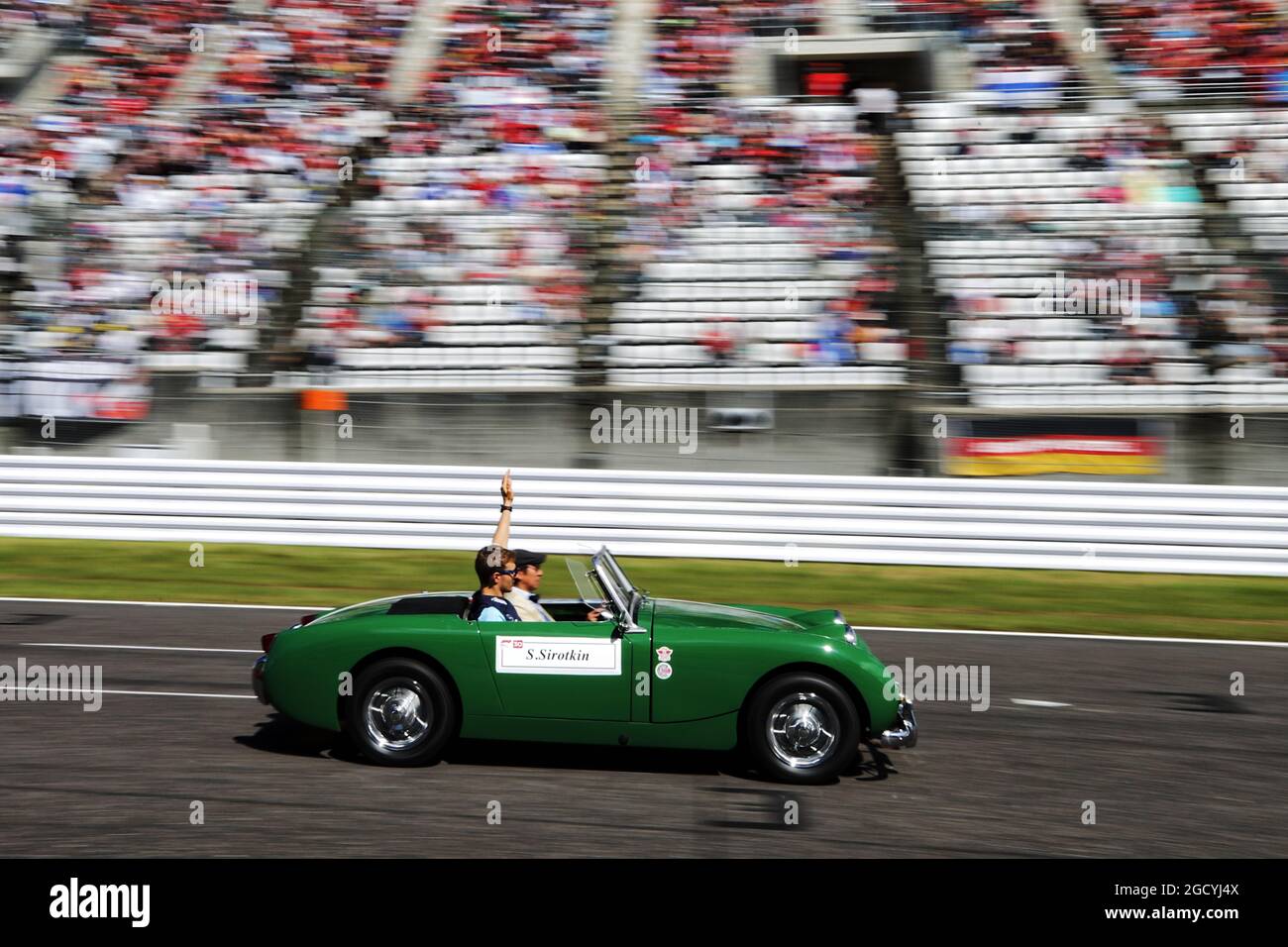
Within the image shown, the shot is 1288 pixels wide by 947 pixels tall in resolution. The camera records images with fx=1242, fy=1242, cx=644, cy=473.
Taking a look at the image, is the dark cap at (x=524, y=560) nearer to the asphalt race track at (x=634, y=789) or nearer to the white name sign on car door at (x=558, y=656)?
the white name sign on car door at (x=558, y=656)

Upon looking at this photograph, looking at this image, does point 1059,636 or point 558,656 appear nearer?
point 558,656

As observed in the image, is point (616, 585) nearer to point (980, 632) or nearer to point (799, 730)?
point (799, 730)

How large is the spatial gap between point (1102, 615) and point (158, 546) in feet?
28.3

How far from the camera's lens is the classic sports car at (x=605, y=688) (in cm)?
550

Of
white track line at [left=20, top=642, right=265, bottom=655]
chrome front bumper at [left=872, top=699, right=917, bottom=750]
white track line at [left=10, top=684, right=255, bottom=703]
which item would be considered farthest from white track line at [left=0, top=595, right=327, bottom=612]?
chrome front bumper at [left=872, top=699, right=917, bottom=750]

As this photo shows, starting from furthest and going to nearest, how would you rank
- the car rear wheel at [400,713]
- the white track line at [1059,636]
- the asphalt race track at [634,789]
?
the white track line at [1059,636]
the car rear wheel at [400,713]
the asphalt race track at [634,789]

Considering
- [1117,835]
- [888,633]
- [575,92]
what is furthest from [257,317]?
[1117,835]

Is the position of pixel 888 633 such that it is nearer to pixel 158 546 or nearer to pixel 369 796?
pixel 369 796

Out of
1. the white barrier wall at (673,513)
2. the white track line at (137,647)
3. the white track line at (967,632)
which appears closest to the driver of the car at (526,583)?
the white track line at (137,647)

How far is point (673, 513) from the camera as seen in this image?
38.8ft

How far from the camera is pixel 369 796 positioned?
5.22m

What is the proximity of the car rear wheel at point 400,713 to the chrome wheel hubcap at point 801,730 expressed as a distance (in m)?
1.45

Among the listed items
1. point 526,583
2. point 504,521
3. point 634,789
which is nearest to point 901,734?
point 634,789

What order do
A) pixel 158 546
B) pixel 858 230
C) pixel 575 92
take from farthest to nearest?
pixel 575 92
pixel 858 230
pixel 158 546
